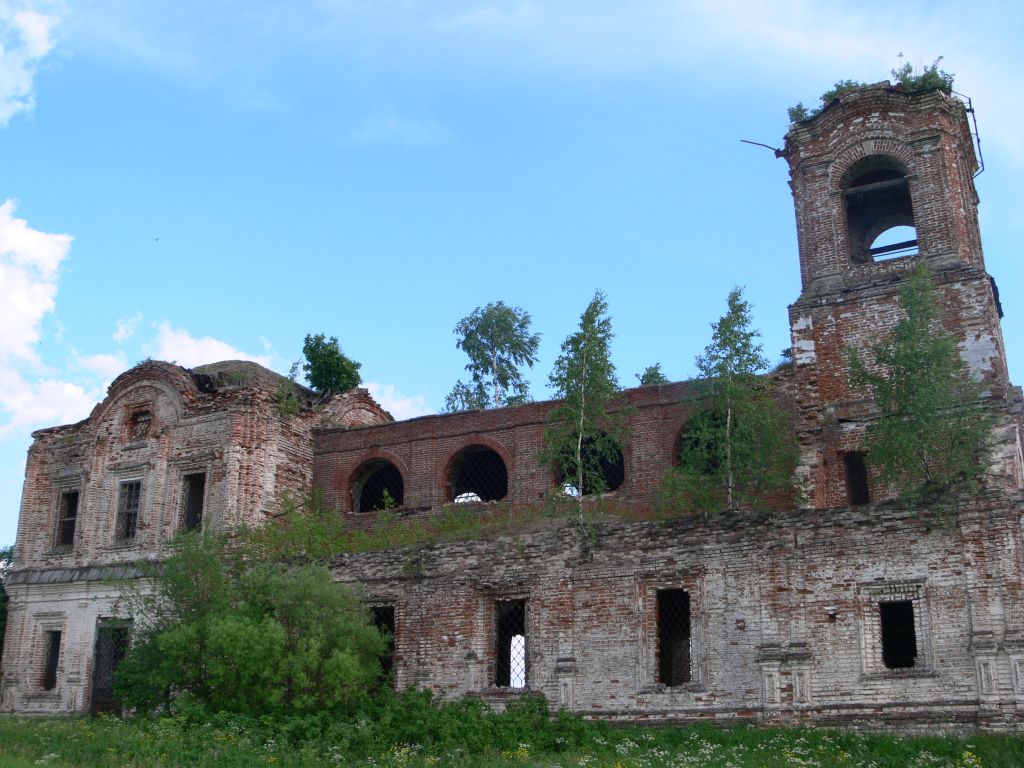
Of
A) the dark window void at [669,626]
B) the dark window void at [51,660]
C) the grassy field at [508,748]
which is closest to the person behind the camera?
the grassy field at [508,748]

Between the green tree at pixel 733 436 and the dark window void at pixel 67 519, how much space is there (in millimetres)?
13115

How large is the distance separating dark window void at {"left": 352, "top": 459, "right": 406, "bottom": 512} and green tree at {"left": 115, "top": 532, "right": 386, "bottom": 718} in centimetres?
592

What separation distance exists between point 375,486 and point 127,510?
5245 mm

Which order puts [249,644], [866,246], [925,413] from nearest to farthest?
[925,413]
[249,644]
[866,246]

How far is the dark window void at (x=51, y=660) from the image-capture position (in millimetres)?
23203

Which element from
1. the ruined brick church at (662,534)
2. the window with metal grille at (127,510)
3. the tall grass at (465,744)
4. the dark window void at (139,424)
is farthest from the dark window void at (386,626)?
the dark window void at (139,424)

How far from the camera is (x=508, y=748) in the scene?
15.3m

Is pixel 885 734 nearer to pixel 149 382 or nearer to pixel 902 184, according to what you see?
pixel 902 184

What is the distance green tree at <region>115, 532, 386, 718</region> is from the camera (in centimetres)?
1656

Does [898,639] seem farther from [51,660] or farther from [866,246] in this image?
[51,660]

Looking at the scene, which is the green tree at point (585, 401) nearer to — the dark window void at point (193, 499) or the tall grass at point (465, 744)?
the tall grass at point (465, 744)

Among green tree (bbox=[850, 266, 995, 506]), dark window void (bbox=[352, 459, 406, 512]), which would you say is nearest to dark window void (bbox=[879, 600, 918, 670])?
green tree (bbox=[850, 266, 995, 506])

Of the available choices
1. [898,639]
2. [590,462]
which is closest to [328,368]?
[590,462]

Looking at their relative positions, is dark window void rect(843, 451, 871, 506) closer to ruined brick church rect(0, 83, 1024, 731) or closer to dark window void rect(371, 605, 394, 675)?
ruined brick church rect(0, 83, 1024, 731)
